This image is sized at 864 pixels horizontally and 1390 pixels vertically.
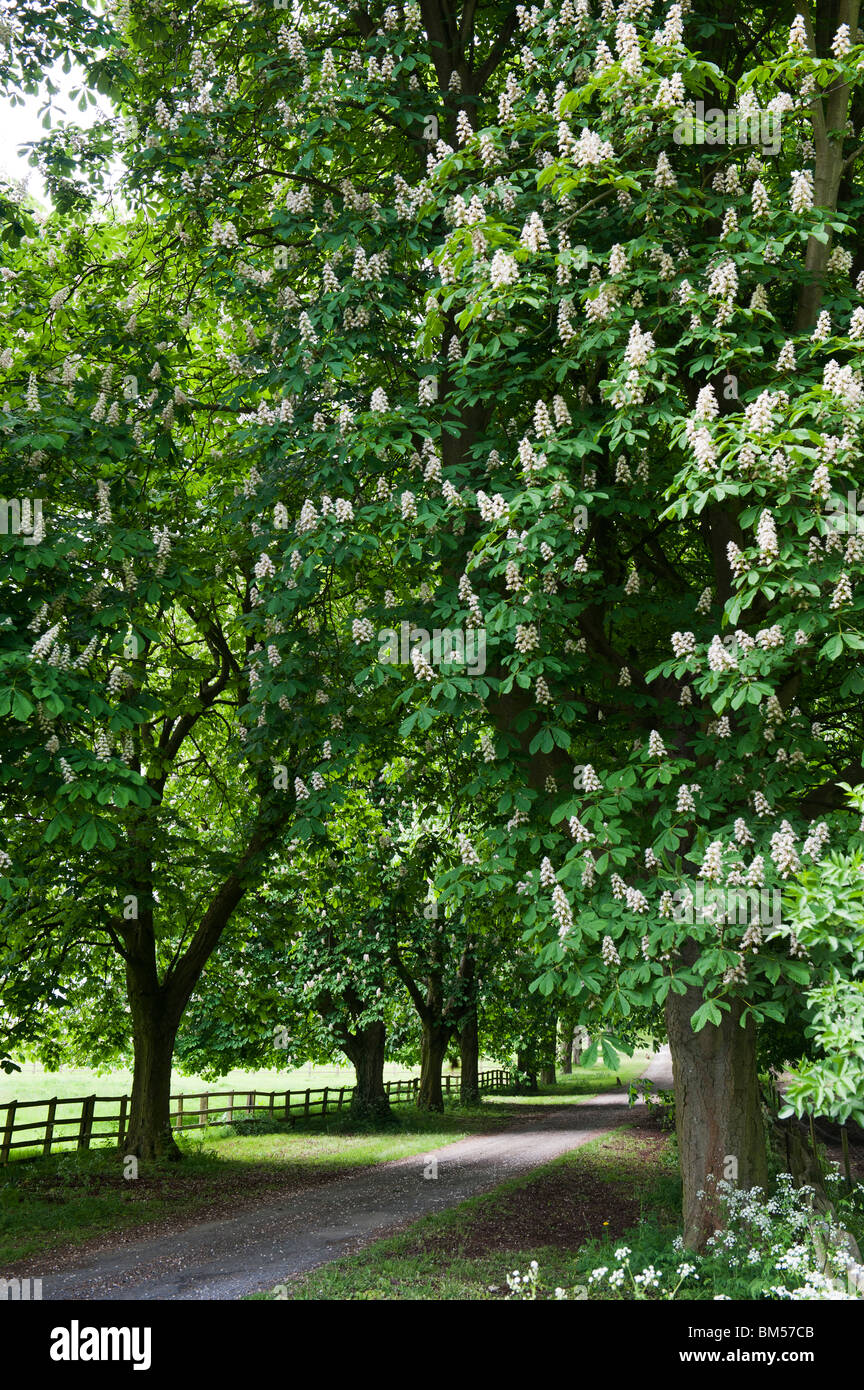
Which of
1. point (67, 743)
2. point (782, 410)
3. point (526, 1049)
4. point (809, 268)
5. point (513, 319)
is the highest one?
point (809, 268)

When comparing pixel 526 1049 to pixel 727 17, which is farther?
pixel 526 1049

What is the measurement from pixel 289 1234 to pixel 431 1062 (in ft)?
51.7

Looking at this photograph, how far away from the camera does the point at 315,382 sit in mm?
8578

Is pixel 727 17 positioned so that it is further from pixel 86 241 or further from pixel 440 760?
pixel 440 760

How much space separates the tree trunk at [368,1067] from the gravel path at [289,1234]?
5021mm

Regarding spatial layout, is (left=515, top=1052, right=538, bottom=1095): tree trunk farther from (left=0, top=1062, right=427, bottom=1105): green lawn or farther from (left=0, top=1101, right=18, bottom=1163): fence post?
(left=0, top=1101, right=18, bottom=1163): fence post

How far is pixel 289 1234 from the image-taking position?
11.8 m

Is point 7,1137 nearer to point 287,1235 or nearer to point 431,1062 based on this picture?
point 287,1235

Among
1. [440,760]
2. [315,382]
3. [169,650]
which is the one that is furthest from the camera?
[169,650]

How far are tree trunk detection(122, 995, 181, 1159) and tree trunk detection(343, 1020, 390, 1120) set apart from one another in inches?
337

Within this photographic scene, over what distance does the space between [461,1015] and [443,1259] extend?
661 inches

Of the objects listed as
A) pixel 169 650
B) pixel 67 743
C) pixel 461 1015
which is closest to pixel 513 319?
pixel 67 743

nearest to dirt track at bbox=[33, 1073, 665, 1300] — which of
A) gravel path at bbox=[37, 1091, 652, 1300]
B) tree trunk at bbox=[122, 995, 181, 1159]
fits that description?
gravel path at bbox=[37, 1091, 652, 1300]

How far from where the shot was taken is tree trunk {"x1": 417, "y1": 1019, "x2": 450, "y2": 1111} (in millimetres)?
27016
